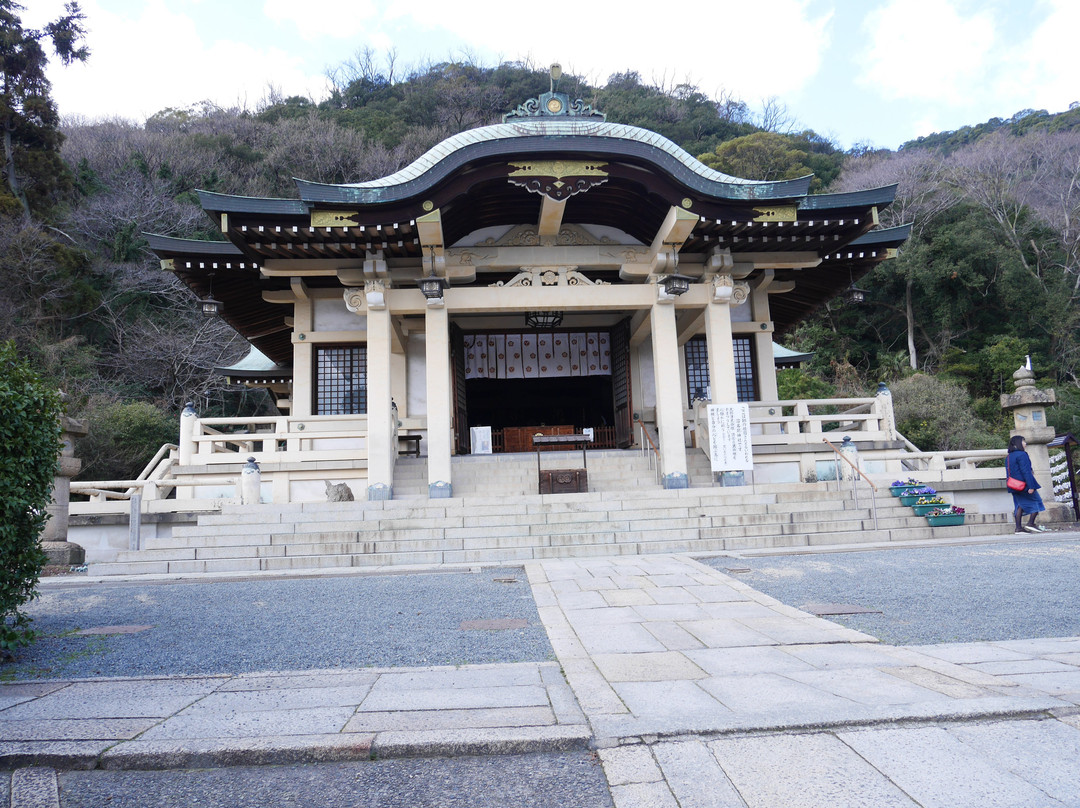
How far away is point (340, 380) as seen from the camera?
1352 cm

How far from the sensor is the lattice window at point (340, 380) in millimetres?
13430

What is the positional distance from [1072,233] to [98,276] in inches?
1606

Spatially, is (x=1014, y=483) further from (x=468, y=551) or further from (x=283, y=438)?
A: (x=283, y=438)

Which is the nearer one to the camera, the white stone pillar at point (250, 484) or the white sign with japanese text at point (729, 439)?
the white stone pillar at point (250, 484)

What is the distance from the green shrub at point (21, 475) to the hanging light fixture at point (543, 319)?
10.5 meters

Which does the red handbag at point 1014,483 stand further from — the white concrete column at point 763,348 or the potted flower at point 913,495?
the white concrete column at point 763,348

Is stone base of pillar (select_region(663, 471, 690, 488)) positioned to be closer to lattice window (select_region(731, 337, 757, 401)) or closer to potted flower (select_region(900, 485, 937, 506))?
potted flower (select_region(900, 485, 937, 506))

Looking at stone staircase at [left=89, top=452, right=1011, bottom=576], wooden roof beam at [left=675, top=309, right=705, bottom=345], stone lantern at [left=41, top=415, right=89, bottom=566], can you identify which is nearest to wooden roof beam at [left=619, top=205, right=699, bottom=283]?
wooden roof beam at [left=675, top=309, right=705, bottom=345]

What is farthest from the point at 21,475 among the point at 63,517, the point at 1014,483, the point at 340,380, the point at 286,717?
the point at 1014,483

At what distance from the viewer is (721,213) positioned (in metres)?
11.1

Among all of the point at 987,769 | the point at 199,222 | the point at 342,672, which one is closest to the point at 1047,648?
the point at 987,769

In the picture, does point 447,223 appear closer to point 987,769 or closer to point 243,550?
point 243,550

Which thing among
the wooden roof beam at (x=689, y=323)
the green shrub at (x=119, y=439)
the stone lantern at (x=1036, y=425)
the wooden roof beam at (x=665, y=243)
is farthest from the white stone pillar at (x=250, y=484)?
the stone lantern at (x=1036, y=425)

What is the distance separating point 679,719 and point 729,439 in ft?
29.1
